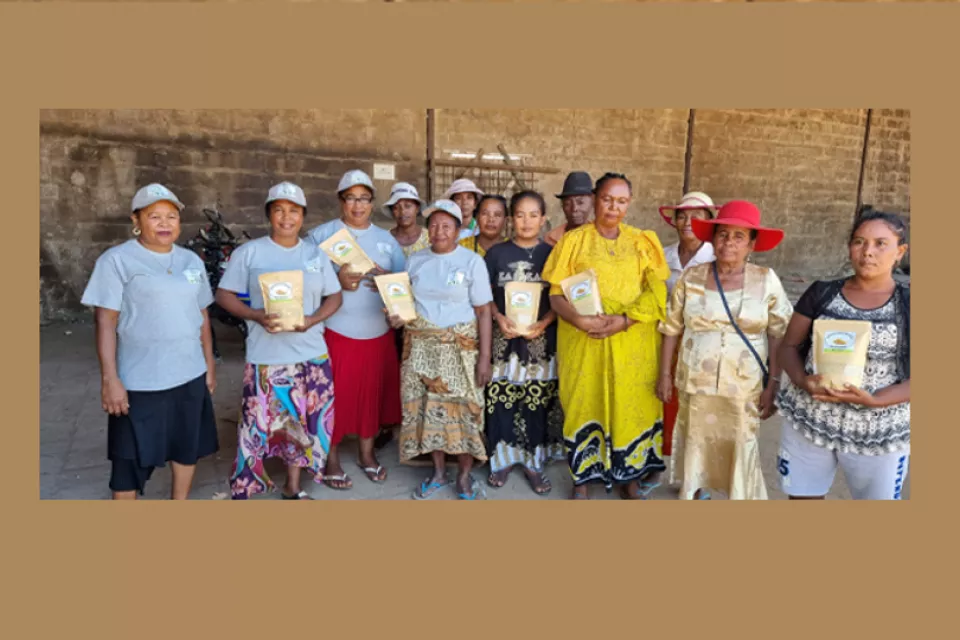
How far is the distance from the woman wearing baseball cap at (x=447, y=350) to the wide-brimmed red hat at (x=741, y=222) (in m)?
1.15

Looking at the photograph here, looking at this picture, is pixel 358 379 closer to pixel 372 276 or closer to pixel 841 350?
pixel 372 276

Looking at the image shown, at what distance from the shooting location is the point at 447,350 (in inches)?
137

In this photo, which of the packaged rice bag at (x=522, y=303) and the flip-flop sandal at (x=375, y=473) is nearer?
the packaged rice bag at (x=522, y=303)

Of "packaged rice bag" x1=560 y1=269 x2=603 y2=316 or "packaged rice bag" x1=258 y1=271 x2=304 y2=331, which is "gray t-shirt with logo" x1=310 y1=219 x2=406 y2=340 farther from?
"packaged rice bag" x1=560 y1=269 x2=603 y2=316

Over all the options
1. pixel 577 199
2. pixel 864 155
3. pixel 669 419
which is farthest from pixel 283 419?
pixel 864 155

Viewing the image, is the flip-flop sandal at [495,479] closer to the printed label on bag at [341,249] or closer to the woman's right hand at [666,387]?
the woman's right hand at [666,387]

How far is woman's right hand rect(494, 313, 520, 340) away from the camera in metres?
3.45

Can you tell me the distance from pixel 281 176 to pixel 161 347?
21.7 feet

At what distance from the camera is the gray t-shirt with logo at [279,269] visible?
10.7 ft

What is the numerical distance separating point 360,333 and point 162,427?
115 cm

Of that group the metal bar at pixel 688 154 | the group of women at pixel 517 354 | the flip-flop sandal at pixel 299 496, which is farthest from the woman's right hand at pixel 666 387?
the metal bar at pixel 688 154

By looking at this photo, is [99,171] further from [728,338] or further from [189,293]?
[728,338]

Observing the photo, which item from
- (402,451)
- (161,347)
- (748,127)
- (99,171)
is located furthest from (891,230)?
(748,127)

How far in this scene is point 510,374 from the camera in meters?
3.68
